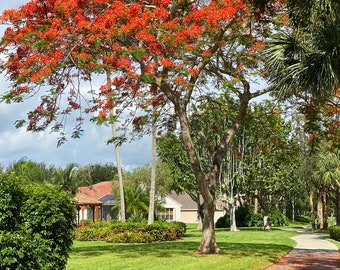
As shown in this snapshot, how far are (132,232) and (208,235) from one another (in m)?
11.5

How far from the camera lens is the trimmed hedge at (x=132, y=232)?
28781 millimetres

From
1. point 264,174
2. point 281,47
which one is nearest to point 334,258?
point 281,47

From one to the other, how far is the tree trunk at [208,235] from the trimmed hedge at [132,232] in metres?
10.5

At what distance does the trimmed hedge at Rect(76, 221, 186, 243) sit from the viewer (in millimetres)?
28781

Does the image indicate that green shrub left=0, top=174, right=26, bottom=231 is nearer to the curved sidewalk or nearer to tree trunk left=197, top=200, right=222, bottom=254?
the curved sidewalk

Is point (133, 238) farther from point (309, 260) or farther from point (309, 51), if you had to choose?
point (309, 51)

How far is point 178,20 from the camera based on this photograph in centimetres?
1633

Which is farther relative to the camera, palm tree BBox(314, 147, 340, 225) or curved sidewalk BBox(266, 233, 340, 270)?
palm tree BBox(314, 147, 340, 225)

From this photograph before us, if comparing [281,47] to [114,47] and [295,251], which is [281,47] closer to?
[114,47]

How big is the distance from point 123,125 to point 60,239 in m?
9.88

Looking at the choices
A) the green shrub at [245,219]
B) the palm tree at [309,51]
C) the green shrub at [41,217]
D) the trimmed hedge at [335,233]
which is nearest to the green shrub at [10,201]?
the green shrub at [41,217]

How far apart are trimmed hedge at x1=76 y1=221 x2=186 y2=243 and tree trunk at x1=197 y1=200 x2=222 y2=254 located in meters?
10.5

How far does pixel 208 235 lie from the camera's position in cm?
1862

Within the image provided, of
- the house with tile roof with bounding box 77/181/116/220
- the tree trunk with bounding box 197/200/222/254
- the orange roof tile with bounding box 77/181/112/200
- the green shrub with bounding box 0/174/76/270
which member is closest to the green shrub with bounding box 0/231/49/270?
the green shrub with bounding box 0/174/76/270
